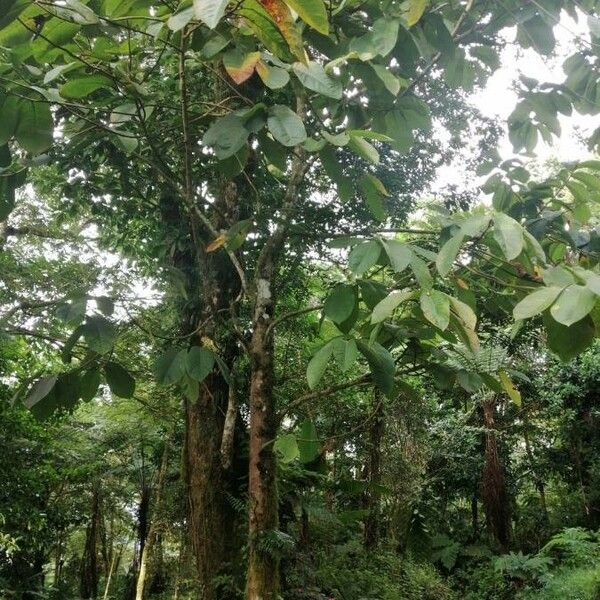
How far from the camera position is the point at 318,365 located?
3.33ft

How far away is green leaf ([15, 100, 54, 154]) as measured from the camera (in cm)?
98

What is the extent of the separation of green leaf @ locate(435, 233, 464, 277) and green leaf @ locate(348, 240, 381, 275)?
12cm

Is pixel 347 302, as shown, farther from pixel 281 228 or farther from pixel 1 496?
pixel 1 496

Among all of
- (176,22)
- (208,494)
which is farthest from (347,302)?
(208,494)

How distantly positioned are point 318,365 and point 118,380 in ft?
1.77

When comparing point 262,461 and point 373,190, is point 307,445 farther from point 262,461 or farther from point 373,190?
point 373,190

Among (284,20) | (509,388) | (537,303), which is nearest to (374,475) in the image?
(509,388)

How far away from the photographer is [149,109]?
5.04 feet

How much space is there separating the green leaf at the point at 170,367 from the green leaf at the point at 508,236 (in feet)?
2.62

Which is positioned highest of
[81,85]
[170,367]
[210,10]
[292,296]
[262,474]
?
[292,296]

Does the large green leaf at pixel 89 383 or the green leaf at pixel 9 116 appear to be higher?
the green leaf at pixel 9 116

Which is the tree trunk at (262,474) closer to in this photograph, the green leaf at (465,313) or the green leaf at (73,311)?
the green leaf at (73,311)

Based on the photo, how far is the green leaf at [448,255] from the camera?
849mm

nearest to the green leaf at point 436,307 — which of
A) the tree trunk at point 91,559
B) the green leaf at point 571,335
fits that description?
the green leaf at point 571,335
